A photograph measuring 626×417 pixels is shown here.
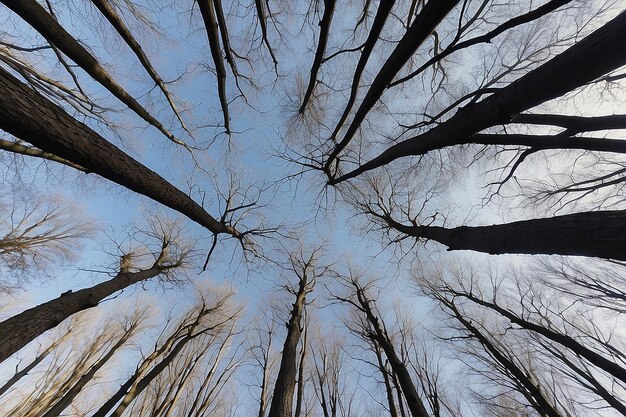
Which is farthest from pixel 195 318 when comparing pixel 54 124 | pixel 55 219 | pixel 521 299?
pixel 521 299

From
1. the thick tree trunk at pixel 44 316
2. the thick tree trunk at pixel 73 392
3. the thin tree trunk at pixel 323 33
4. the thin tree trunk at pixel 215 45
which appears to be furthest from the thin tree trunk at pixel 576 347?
the thick tree trunk at pixel 73 392

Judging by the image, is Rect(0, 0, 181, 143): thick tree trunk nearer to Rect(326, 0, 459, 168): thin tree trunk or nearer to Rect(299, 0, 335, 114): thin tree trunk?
Rect(299, 0, 335, 114): thin tree trunk

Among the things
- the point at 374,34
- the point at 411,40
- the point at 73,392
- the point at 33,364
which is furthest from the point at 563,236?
the point at 33,364

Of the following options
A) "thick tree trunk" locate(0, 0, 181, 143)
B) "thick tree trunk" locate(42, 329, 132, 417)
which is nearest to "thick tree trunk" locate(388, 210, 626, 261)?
"thick tree trunk" locate(0, 0, 181, 143)

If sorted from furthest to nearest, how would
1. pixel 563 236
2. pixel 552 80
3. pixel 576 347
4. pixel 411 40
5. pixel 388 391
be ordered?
pixel 388 391 → pixel 576 347 → pixel 411 40 → pixel 552 80 → pixel 563 236

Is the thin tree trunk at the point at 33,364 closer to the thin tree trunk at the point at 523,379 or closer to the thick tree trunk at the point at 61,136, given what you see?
the thick tree trunk at the point at 61,136

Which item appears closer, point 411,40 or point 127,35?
point 411,40

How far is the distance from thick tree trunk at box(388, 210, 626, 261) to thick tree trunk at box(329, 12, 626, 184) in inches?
50.4

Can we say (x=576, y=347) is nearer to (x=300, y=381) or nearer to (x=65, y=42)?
(x=300, y=381)

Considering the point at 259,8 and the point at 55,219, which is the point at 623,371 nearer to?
the point at 259,8

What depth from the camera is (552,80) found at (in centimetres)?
Answer: 222

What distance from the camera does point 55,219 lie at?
36.0 ft

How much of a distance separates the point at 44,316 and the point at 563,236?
7.00 metres

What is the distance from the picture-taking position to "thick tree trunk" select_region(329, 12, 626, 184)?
193 centimetres
